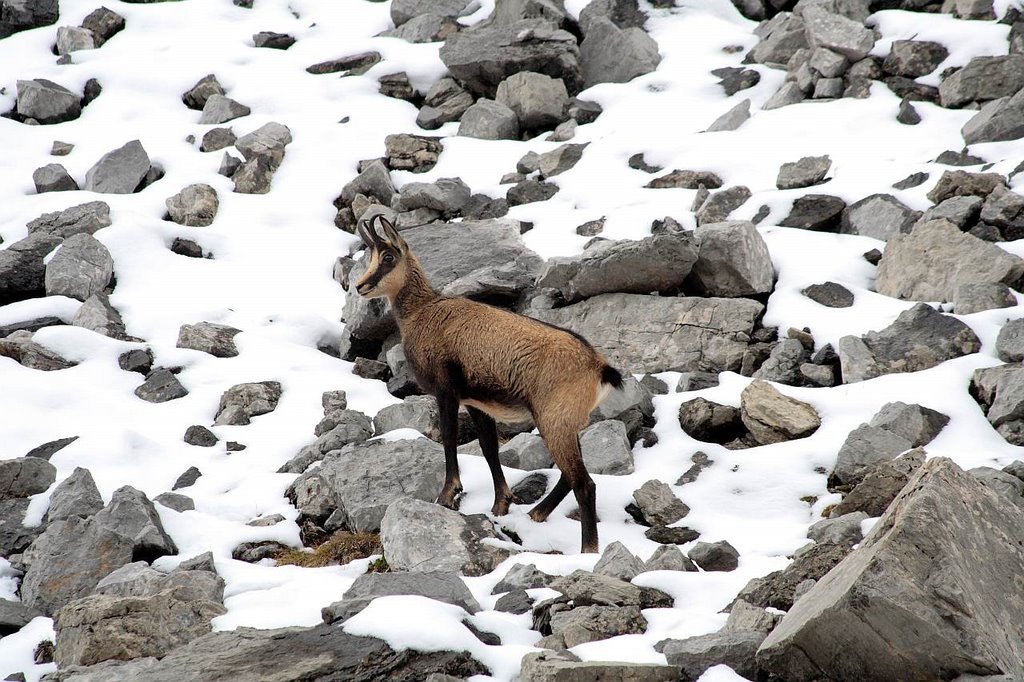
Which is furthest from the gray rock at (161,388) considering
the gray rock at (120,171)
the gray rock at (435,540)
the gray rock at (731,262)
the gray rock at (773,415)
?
the gray rock at (773,415)

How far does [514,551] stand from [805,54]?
12.6 metres

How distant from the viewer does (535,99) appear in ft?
56.1

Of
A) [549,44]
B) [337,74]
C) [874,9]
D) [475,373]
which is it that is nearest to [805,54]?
[874,9]

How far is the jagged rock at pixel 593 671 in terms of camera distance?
4461mm

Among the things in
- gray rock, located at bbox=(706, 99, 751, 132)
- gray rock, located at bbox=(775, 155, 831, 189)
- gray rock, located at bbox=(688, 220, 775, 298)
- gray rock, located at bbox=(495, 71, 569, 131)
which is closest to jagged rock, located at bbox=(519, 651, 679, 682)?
gray rock, located at bbox=(688, 220, 775, 298)

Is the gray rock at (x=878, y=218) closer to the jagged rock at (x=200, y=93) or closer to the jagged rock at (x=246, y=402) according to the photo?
the jagged rock at (x=246, y=402)

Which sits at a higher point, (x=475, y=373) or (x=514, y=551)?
(x=475, y=373)

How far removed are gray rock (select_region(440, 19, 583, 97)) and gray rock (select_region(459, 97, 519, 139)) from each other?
93 cm

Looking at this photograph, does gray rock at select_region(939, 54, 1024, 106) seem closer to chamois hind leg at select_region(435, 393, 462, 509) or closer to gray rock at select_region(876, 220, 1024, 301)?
gray rock at select_region(876, 220, 1024, 301)

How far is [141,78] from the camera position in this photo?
62.6 ft

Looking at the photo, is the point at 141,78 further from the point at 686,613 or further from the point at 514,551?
the point at 686,613

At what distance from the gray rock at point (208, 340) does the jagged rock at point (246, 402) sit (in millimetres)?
1110

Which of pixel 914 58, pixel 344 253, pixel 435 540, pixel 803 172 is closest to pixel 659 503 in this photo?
pixel 435 540

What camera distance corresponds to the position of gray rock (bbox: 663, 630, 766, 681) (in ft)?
15.3
